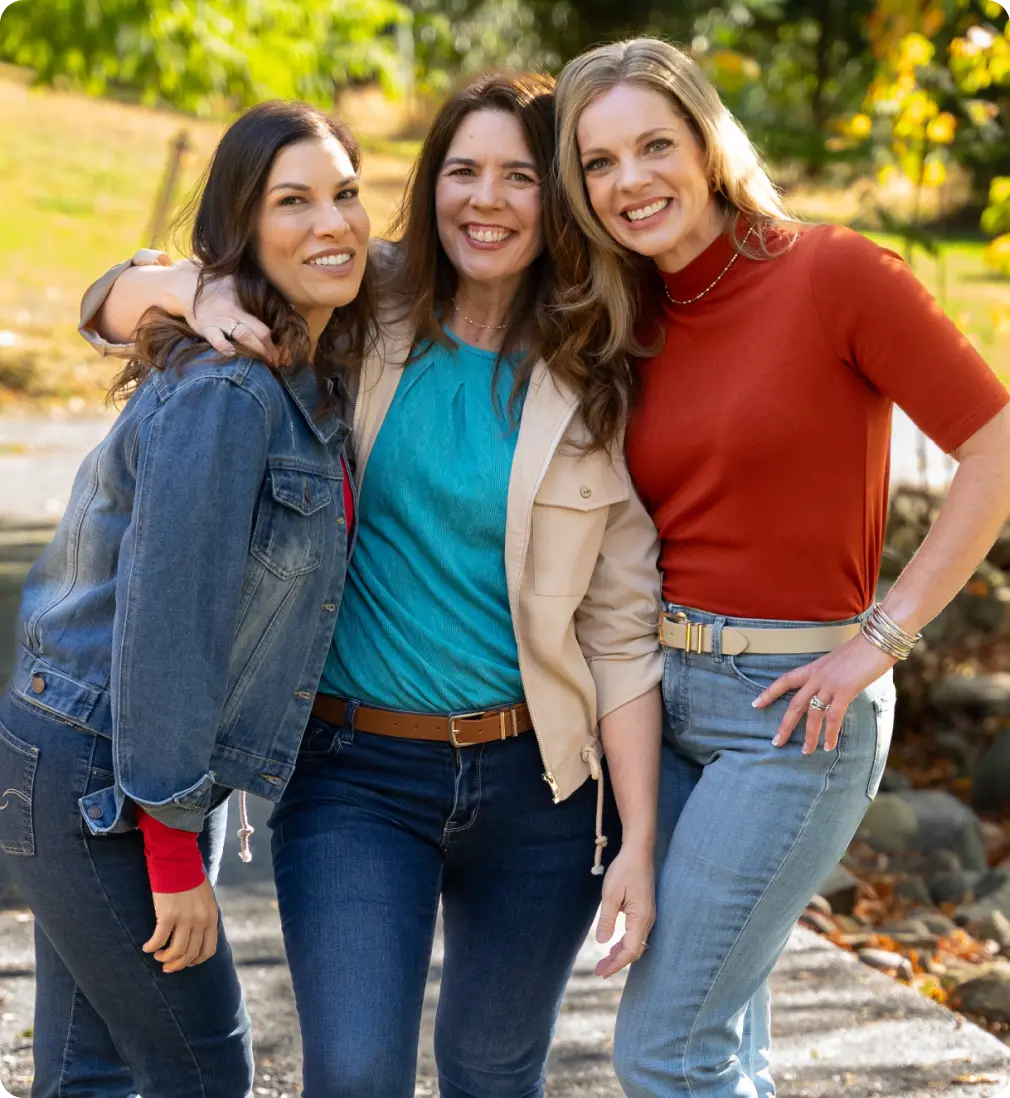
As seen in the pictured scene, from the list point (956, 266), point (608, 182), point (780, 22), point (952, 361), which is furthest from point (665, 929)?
point (956, 266)

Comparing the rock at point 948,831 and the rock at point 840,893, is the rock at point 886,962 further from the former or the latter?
the rock at point 948,831

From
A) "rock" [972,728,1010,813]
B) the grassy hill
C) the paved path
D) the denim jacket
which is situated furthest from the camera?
the grassy hill

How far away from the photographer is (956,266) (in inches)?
803

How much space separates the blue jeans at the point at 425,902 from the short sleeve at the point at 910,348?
3.18 feet

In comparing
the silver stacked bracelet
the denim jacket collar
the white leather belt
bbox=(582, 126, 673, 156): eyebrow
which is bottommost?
the white leather belt

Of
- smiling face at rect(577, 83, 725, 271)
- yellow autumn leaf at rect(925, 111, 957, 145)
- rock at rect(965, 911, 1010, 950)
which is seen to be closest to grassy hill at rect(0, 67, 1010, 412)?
yellow autumn leaf at rect(925, 111, 957, 145)

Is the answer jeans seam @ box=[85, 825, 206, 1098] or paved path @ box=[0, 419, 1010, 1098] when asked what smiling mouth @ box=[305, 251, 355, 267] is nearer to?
jeans seam @ box=[85, 825, 206, 1098]

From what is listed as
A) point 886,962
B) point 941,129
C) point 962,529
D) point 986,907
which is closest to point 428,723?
point 962,529

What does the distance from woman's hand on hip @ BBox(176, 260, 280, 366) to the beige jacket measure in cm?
24

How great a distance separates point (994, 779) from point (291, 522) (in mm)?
5500

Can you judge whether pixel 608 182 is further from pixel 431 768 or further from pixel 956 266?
pixel 956 266

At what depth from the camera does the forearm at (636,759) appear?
9.27ft

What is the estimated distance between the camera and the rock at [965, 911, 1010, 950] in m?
5.29

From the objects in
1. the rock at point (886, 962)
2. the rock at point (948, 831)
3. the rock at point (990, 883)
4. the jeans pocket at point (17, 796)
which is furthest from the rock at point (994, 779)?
the jeans pocket at point (17, 796)
